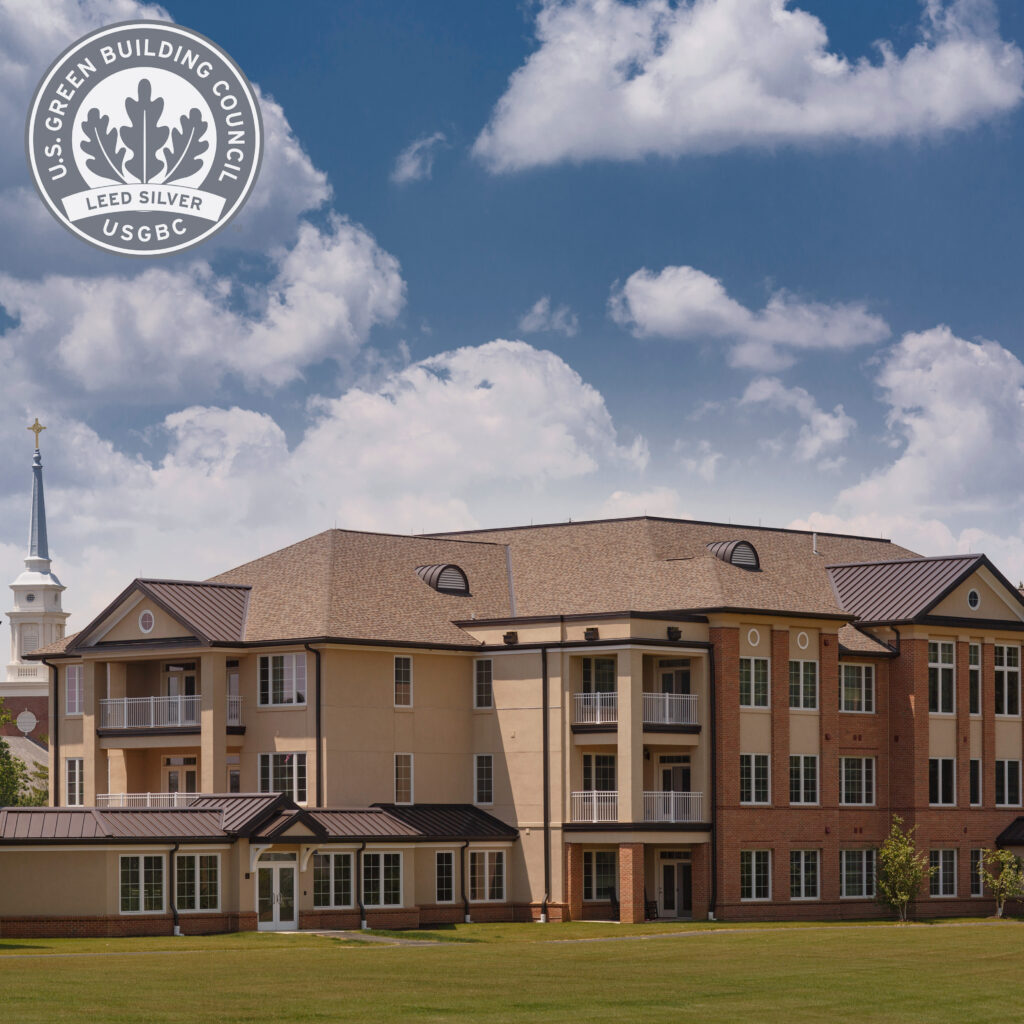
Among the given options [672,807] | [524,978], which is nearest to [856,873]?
[672,807]

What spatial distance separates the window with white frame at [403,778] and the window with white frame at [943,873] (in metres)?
19.3

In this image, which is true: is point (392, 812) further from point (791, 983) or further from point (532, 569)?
point (791, 983)

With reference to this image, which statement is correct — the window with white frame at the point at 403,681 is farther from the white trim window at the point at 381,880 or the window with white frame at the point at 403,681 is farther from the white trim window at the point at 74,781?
the white trim window at the point at 74,781

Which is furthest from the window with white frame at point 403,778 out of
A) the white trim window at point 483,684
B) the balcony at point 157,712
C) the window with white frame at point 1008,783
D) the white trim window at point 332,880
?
the window with white frame at point 1008,783

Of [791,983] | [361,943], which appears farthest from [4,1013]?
[361,943]

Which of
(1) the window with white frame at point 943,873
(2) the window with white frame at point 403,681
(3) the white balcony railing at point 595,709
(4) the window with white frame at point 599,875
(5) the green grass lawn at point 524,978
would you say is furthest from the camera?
(1) the window with white frame at point 943,873

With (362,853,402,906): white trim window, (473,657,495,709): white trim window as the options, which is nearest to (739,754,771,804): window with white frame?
(473,657,495,709): white trim window

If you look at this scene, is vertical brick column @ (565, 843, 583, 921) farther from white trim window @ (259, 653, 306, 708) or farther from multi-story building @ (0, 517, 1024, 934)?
white trim window @ (259, 653, 306, 708)

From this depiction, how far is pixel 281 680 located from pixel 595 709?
1060cm

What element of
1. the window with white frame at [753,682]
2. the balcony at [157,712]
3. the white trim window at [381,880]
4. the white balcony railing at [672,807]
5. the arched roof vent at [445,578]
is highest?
the arched roof vent at [445,578]

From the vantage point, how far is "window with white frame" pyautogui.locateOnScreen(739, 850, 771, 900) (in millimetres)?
68750

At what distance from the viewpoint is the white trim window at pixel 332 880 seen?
63.6m

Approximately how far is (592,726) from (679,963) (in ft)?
60.6

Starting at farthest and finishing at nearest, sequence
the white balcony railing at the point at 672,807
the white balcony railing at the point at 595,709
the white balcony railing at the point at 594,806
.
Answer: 1. the white balcony railing at the point at 595,709
2. the white balcony railing at the point at 672,807
3. the white balcony railing at the point at 594,806
